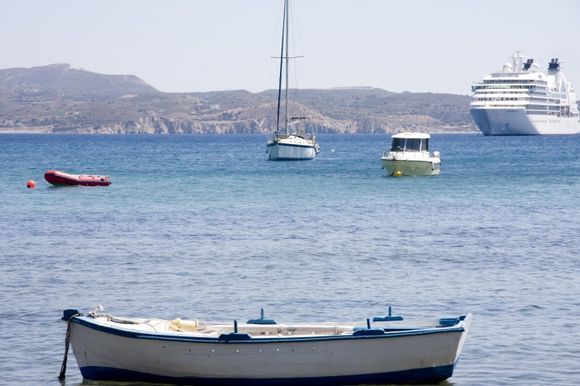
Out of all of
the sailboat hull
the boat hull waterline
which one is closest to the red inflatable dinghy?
the boat hull waterline

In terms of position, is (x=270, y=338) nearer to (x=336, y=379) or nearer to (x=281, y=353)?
(x=281, y=353)

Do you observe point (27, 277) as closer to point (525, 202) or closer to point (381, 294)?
point (381, 294)

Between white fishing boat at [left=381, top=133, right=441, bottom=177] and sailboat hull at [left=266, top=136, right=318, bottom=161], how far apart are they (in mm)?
24465

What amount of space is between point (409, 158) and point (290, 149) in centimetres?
2708

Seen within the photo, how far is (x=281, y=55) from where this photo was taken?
110 meters

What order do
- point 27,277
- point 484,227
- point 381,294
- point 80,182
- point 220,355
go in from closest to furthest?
point 220,355 → point 381,294 → point 27,277 → point 484,227 → point 80,182

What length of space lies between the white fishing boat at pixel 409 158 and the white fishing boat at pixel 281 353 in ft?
195

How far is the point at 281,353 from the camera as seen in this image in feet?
66.9

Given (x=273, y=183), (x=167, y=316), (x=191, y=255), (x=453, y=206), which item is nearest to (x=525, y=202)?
(x=453, y=206)

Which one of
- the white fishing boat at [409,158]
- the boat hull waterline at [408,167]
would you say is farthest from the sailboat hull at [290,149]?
the boat hull waterline at [408,167]

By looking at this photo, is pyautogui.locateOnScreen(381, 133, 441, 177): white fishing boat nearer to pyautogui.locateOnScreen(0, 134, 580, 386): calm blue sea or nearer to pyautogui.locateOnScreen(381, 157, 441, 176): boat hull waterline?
pyautogui.locateOnScreen(381, 157, 441, 176): boat hull waterline

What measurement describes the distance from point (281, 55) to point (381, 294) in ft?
268

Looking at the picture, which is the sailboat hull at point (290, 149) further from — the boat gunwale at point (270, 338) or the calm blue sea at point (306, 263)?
the boat gunwale at point (270, 338)

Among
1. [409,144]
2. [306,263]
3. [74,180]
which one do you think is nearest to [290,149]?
[409,144]
